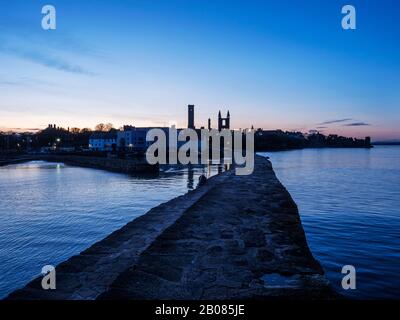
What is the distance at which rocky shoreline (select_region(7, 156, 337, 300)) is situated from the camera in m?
5.38

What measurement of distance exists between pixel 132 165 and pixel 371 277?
48.4 meters

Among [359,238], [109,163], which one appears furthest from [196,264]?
[109,163]

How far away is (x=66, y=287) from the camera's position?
568 cm

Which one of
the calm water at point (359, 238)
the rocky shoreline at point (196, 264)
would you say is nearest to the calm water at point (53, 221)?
the rocky shoreline at point (196, 264)

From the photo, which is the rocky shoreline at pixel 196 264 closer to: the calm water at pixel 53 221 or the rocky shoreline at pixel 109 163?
the calm water at pixel 53 221

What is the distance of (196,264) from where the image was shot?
6.58 meters

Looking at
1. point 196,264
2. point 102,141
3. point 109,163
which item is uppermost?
point 102,141

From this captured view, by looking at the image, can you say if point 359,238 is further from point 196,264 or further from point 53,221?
point 53,221

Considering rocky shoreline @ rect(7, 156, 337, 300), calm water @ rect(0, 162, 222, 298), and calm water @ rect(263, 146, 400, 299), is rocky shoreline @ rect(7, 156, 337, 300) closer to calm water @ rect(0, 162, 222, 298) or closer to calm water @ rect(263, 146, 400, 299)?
calm water @ rect(263, 146, 400, 299)

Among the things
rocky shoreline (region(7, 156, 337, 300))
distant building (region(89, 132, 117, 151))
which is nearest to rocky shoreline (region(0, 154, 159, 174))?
distant building (region(89, 132, 117, 151))

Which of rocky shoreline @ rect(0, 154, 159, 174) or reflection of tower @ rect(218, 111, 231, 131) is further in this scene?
reflection of tower @ rect(218, 111, 231, 131)

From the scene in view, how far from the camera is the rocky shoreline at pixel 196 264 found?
5375mm
